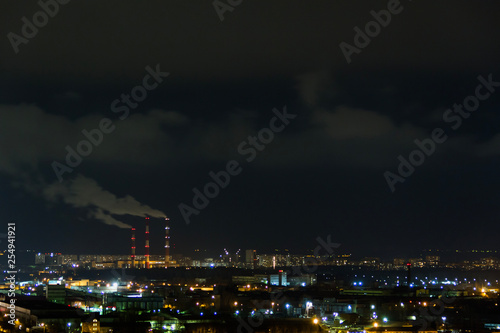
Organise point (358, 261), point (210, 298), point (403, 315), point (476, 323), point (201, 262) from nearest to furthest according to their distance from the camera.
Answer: point (476, 323)
point (403, 315)
point (210, 298)
point (201, 262)
point (358, 261)

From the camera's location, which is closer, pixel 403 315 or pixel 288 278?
pixel 403 315

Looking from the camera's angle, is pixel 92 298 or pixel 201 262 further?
pixel 201 262

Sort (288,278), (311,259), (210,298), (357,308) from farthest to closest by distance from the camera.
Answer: (311,259) → (288,278) → (210,298) → (357,308)

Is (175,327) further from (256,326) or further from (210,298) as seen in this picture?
(210,298)

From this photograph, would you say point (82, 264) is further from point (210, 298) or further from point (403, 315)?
point (403, 315)

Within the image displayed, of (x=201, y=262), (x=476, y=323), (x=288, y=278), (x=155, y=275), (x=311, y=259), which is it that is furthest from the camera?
(x=311, y=259)

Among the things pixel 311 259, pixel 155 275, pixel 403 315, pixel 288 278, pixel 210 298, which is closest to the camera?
pixel 403 315

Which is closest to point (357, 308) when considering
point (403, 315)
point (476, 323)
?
point (403, 315)

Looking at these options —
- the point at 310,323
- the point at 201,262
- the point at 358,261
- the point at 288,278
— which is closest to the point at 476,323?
the point at 310,323

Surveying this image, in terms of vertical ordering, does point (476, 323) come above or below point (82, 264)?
below
